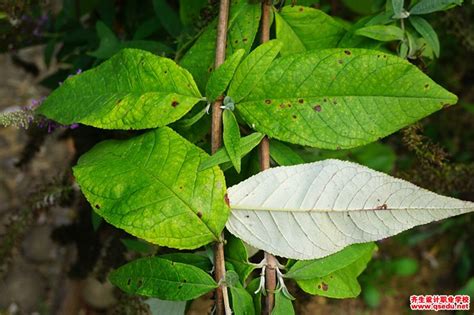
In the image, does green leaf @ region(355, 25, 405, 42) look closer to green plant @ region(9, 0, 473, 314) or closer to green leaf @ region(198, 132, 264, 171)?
green plant @ region(9, 0, 473, 314)

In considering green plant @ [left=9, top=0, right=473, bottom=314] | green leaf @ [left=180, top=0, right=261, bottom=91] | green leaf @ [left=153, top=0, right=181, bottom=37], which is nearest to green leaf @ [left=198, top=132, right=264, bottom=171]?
green plant @ [left=9, top=0, right=473, bottom=314]

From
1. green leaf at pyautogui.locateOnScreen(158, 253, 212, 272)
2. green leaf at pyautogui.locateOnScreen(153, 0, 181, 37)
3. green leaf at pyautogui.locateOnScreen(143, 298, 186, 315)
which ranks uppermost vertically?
green leaf at pyautogui.locateOnScreen(153, 0, 181, 37)

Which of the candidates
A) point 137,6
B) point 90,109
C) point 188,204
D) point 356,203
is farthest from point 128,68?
point 137,6

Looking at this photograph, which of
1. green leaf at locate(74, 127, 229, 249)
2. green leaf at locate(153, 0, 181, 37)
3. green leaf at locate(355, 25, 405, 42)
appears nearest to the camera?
green leaf at locate(74, 127, 229, 249)

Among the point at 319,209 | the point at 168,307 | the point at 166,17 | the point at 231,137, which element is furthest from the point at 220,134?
the point at 166,17

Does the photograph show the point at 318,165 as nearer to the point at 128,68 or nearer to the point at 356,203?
the point at 356,203

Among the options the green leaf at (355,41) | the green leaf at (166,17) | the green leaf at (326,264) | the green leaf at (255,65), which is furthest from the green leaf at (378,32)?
the green leaf at (166,17)

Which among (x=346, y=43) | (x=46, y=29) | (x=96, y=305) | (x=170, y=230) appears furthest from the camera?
(x=96, y=305)

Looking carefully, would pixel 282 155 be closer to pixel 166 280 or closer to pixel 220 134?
pixel 220 134
